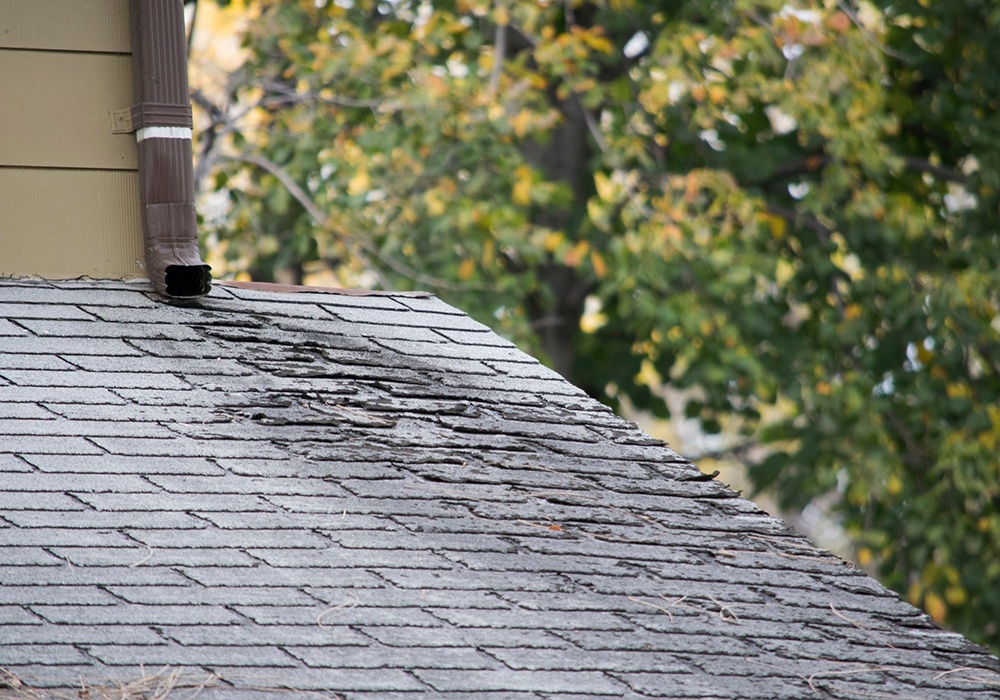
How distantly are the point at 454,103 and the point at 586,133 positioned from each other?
2.77 metres

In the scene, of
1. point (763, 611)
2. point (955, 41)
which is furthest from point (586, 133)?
point (763, 611)

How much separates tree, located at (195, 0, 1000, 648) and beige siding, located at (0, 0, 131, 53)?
4224mm

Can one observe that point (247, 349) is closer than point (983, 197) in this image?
Yes

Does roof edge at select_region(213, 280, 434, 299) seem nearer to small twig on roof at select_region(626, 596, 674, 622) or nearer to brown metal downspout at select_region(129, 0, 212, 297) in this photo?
brown metal downspout at select_region(129, 0, 212, 297)

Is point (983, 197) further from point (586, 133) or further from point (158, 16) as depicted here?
point (158, 16)

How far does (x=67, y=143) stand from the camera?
3.73 meters

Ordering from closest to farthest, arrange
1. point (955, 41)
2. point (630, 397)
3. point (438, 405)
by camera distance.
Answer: point (438, 405) → point (955, 41) → point (630, 397)

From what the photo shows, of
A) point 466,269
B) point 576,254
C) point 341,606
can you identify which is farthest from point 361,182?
point 341,606

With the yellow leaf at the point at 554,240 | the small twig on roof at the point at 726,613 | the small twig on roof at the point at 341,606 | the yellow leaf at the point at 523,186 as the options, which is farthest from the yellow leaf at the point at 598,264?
the small twig on roof at the point at 341,606

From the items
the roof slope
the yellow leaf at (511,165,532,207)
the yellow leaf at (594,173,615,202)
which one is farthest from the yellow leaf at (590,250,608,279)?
the roof slope

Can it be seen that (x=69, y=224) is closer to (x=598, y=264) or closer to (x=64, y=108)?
(x=64, y=108)

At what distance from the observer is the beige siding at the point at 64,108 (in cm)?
370

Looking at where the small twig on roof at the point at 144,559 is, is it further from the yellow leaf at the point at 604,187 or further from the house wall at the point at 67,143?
the yellow leaf at the point at 604,187

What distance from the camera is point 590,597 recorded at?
Answer: 2748 mm
